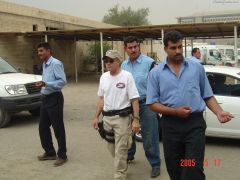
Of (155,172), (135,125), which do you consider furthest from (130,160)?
(135,125)

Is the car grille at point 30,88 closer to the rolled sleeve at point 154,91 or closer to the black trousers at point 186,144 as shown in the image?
the rolled sleeve at point 154,91

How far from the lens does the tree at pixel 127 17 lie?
242ft

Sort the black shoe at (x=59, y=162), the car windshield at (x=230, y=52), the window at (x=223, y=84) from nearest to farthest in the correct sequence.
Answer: the black shoe at (x=59, y=162) < the window at (x=223, y=84) < the car windshield at (x=230, y=52)

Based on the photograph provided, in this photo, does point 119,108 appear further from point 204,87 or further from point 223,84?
point 223,84

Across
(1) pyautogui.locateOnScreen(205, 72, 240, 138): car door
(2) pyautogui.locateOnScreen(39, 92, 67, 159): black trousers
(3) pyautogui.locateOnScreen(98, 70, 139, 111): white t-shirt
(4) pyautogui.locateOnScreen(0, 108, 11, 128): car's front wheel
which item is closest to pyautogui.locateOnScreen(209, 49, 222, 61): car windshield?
(4) pyautogui.locateOnScreen(0, 108, 11, 128): car's front wheel

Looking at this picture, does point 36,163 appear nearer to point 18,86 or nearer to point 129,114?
point 129,114

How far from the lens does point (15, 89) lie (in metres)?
9.70

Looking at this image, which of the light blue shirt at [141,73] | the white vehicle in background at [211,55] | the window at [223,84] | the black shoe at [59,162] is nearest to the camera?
the light blue shirt at [141,73]

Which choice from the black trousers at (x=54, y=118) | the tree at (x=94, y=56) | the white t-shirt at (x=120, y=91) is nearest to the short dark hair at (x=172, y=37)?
the white t-shirt at (x=120, y=91)

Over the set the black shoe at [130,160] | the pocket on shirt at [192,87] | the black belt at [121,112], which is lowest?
→ the black shoe at [130,160]

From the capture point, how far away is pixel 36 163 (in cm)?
648

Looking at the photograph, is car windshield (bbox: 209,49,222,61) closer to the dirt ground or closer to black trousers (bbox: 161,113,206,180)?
the dirt ground

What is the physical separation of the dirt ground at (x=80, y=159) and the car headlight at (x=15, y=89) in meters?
0.87

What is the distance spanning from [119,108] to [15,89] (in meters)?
5.38
